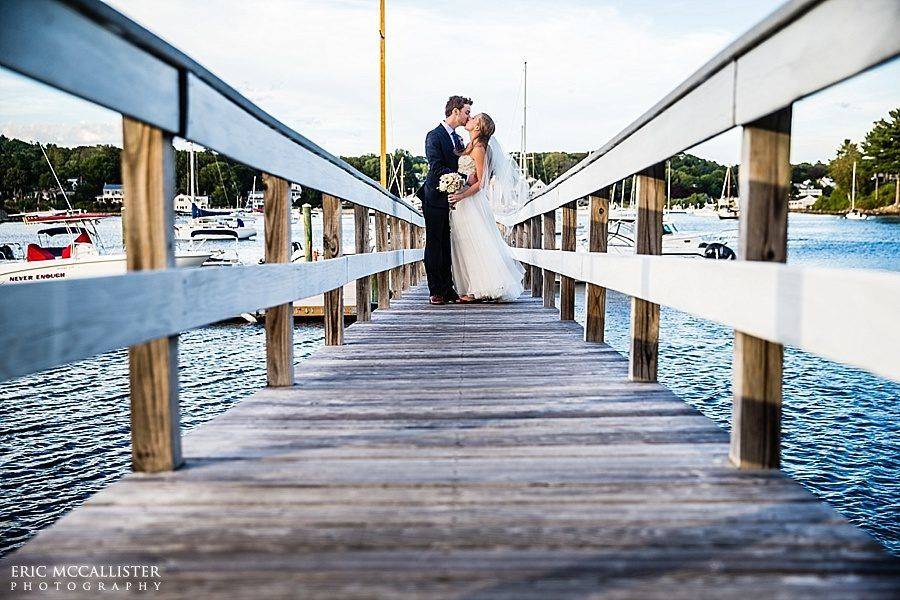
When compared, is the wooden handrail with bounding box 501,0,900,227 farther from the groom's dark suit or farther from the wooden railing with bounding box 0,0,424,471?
the groom's dark suit

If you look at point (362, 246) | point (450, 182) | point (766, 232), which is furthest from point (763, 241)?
point (450, 182)

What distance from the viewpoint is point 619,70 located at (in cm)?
3170

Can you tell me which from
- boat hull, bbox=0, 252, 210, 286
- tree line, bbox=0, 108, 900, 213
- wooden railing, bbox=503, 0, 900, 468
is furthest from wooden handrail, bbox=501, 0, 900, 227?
boat hull, bbox=0, 252, 210, 286

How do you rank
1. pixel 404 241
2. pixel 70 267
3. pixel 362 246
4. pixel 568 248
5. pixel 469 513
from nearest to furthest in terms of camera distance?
1. pixel 469 513
2. pixel 362 246
3. pixel 568 248
4. pixel 404 241
5. pixel 70 267

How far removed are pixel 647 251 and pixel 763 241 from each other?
4.76ft

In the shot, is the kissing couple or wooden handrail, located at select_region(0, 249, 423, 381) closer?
wooden handrail, located at select_region(0, 249, 423, 381)

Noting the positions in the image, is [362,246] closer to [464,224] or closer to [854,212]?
[464,224]

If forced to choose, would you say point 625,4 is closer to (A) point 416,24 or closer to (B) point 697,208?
(A) point 416,24

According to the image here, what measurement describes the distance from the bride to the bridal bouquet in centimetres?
14

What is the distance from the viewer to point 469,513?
76.0 inches

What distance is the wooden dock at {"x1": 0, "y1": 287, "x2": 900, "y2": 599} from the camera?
155 cm

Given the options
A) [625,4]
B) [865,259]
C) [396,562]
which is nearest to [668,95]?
[396,562]

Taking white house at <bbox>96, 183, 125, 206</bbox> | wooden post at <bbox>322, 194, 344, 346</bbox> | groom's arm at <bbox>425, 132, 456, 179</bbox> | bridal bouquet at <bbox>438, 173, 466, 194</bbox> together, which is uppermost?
white house at <bbox>96, 183, 125, 206</bbox>

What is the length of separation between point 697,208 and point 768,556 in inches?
3426
